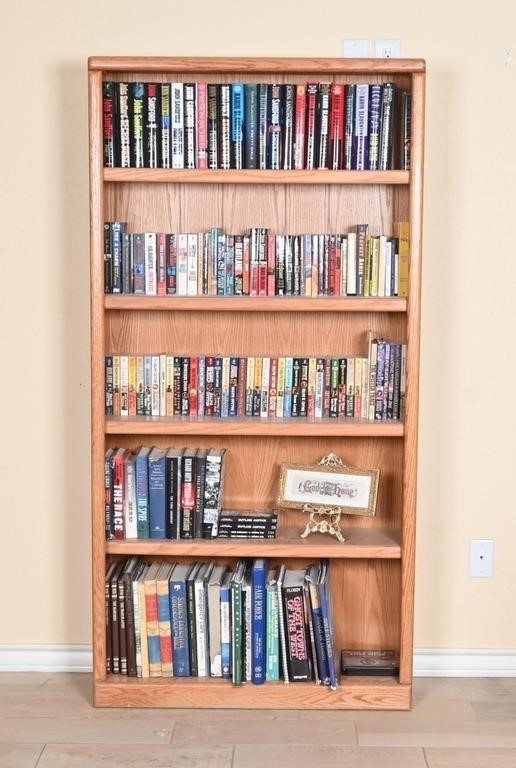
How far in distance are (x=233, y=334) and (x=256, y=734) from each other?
104 cm

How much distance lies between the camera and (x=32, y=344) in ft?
9.66

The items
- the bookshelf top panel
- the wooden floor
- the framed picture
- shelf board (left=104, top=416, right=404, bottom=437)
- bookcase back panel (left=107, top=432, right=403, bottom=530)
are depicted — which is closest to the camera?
the wooden floor

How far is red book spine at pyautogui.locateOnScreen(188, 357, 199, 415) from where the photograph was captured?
2.77 metres

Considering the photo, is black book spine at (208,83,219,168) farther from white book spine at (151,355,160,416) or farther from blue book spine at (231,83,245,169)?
white book spine at (151,355,160,416)

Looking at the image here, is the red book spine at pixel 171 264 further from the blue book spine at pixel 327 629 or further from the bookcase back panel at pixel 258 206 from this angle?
the blue book spine at pixel 327 629

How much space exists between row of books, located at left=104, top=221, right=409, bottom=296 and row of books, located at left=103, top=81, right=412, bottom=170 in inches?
7.1

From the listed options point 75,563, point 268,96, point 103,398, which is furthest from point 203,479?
point 268,96

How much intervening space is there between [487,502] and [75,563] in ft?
3.85

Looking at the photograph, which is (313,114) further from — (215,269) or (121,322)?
(121,322)

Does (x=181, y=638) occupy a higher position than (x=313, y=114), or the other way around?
(x=313, y=114)

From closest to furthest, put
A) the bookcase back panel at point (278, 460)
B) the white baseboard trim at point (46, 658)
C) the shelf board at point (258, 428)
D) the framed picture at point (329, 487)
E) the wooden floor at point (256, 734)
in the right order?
the wooden floor at point (256, 734) → the shelf board at point (258, 428) → the framed picture at point (329, 487) → the bookcase back panel at point (278, 460) → the white baseboard trim at point (46, 658)

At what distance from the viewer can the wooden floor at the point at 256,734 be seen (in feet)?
8.19

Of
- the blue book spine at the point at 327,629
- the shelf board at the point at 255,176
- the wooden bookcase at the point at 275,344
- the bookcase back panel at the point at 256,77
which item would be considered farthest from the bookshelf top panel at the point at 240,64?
the blue book spine at the point at 327,629

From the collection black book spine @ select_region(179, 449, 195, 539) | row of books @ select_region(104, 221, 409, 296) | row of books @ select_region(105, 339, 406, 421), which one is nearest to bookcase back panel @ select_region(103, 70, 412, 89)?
row of books @ select_region(104, 221, 409, 296)
